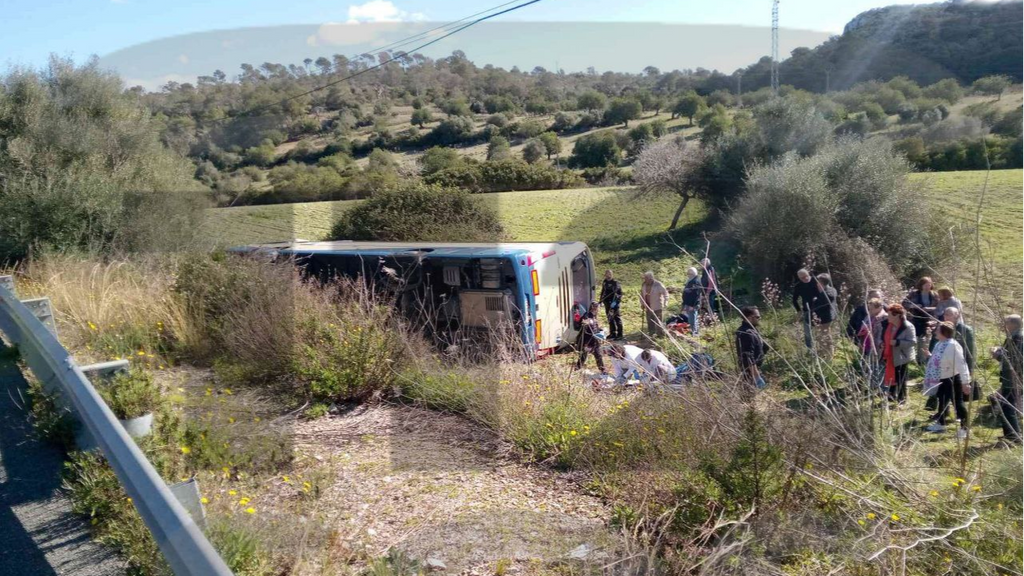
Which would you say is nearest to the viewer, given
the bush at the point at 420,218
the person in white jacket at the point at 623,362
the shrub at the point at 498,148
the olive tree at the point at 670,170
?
the person in white jacket at the point at 623,362

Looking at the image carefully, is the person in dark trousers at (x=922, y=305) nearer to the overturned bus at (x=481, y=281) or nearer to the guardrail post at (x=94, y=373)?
the overturned bus at (x=481, y=281)

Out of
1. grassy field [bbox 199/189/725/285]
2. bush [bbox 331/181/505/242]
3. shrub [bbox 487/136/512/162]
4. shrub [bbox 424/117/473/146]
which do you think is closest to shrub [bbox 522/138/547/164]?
shrub [bbox 487/136/512/162]

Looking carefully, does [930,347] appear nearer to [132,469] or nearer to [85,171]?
[132,469]

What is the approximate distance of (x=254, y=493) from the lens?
13.3ft

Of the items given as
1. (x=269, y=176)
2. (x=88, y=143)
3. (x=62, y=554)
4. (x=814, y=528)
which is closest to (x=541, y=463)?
(x=814, y=528)

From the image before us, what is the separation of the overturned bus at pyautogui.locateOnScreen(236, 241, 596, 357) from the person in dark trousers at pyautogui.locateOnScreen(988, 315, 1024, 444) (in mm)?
7000

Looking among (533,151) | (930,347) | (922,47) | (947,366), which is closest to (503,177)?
(533,151)

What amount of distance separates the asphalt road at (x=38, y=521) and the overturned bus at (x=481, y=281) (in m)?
7.43

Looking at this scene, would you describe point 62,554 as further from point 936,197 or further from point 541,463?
point 936,197

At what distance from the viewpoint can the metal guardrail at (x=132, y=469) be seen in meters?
2.05

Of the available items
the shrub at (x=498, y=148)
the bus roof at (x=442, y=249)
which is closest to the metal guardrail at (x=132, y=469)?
the bus roof at (x=442, y=249)

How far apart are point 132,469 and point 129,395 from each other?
153 centimetres

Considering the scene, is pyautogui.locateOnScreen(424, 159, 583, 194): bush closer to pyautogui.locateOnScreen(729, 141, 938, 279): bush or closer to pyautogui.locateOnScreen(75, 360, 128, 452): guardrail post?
pyautogui.locateOnScreen(729, 141, 938, 279): bush

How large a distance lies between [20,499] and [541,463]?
297cm
